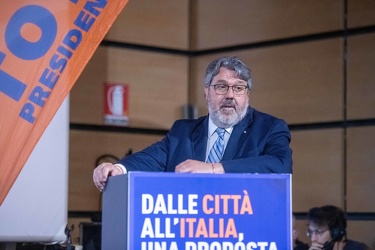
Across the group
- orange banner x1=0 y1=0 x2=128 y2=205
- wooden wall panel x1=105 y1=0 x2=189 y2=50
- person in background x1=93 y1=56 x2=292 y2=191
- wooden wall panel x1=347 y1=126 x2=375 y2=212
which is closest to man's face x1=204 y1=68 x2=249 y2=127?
person in background x1=93 y1=56 x2=292 y2=191

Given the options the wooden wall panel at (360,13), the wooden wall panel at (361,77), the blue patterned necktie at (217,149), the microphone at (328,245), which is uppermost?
the wooden wall panel at (360,13)

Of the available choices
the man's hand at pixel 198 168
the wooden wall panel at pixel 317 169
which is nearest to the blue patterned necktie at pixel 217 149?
the man's hand at pixel 198 168

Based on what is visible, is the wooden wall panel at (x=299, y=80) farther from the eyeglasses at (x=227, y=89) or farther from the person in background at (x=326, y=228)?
the eyeglasses at (x=227, y=89)

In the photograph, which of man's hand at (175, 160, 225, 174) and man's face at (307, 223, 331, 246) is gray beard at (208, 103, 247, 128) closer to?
man's hand at (175, 160, 225, 174)

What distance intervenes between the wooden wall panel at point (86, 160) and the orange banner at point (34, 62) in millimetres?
2433

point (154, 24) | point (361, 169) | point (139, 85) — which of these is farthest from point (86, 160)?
point (361, 169)

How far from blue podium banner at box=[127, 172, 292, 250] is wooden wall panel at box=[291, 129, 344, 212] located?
3.74 meters

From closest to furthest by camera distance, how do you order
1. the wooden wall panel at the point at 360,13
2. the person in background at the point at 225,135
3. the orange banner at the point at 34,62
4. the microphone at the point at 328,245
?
1. the person in background at the point at 225,135
2. the orange banner at the point at 34,62
3. the microphone at the point at 328,245
4. the wooden wall panel at the point at 360,13

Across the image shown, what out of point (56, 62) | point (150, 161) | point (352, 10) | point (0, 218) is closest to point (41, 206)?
point (0, 218)

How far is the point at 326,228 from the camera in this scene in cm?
502

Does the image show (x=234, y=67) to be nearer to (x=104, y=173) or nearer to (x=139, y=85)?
(x=104, y=173)

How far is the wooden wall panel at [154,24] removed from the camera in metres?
6.50

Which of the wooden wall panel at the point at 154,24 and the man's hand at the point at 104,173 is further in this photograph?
the wooden wall panel at the point at 154,24

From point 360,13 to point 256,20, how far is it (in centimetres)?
84
